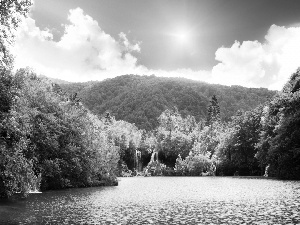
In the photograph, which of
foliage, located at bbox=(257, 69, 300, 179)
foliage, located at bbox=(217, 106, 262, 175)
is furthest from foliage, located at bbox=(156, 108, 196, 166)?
foliage, located at bbox=(257, 69, 300, 179)

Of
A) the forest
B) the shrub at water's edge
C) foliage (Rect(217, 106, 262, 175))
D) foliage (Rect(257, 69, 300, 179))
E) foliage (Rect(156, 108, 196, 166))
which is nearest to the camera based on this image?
the forest

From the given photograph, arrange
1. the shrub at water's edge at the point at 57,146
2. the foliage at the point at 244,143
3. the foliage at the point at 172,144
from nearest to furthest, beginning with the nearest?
the shrub at water's edge at the point at 57,146, the foliage at the point at 244,143, the foliage at the point at 172,144

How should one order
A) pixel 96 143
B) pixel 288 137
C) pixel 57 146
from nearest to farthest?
1. pixel 57 146
2. pixel 96 143
3. pixel 288 137

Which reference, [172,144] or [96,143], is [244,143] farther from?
[96,143]

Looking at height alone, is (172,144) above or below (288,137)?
above

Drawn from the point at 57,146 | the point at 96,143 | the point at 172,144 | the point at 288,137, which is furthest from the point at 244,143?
the point at 57,146

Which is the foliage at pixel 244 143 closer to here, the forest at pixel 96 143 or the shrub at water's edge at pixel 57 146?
the forest at pixel 96 143

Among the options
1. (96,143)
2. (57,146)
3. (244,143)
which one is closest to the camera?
(57,146)

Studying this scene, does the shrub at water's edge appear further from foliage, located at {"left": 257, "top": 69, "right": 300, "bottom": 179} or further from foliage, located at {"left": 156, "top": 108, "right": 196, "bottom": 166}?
foliage, located at {"left": 156, "top": 108, "right": 196, "bottom": 166}

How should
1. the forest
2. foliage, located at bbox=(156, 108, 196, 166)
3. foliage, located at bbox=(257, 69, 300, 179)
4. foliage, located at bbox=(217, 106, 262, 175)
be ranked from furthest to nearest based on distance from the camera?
foliage, located at bbox=(156, 108, 196, 166) < foliage, located at bbox=(217, 106, 262, 175) < foliage, located at bbox=(257, 69, 300, 179) < the forest

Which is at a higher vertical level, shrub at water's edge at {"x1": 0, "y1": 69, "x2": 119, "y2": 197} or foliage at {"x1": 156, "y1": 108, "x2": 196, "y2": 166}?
foliage at {"x1": 156, "y1": 108, "x2": 196, "y2": 166}

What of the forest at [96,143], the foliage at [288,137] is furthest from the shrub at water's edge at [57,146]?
the foliage at [288,137]

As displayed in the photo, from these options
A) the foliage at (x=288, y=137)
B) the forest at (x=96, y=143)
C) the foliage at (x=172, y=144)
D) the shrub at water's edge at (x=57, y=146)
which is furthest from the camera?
the foliage at (x=172, y=144)

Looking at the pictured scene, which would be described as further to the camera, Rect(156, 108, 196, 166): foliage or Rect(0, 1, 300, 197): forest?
Rect(156, 108, 196, 166): foliage
